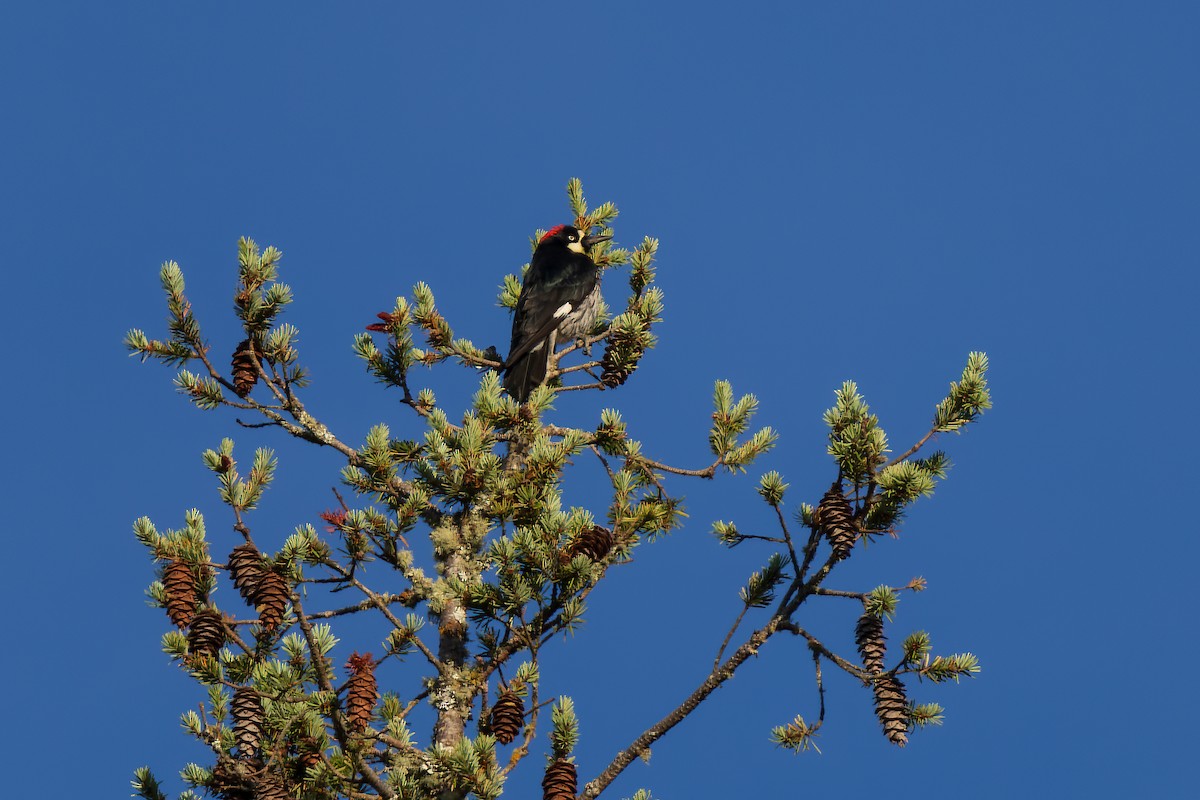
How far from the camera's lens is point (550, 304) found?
927 cm

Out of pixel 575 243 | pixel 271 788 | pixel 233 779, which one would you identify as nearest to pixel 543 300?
pixel 575 243

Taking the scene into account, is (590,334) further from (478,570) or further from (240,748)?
(240,748)

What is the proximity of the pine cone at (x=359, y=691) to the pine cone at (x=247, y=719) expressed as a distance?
389 mm

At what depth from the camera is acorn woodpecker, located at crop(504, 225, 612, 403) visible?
8586mm

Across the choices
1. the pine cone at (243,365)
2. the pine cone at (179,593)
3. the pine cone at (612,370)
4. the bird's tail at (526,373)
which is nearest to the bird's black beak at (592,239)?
the bird's tail at (526,373)

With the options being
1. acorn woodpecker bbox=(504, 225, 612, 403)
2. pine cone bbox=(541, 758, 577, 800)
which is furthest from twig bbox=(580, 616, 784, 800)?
acorn woodpecker bbox=(504, 225, 612, 403)

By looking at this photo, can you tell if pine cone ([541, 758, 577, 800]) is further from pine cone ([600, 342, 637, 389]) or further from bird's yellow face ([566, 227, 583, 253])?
bird's yellow face ([566, 227, 583, 253])

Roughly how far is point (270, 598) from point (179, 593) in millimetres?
406

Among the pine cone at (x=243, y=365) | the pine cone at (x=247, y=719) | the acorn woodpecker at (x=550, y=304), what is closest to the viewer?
the pine cone at (x=247, y=719)

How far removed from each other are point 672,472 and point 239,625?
237cm

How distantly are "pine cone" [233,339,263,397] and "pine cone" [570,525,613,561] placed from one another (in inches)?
94.7

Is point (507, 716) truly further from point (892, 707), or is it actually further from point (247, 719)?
point (892, 707)

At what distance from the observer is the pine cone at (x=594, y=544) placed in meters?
5.94

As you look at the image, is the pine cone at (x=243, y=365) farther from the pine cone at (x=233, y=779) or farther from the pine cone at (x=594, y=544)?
the pine cone at (x=594, y=544)
